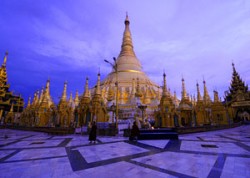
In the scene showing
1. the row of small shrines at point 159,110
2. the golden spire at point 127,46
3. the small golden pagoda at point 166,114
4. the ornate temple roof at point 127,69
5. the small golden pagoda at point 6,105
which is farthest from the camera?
the golden spire at point 127,46

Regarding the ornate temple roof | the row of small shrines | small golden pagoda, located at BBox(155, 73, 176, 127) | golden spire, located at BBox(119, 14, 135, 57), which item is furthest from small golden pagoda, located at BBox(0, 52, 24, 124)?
small golden pagoda, located at BBox(155, 73, 176, 127)

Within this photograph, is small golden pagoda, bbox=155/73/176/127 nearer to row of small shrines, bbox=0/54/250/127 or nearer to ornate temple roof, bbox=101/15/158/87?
row of small shrines, bbox=0/54/250/127

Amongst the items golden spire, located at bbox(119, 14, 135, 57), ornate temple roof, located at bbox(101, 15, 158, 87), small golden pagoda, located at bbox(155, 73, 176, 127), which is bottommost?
small golden pagoda, located at bbox(155, 73, 176, 127)

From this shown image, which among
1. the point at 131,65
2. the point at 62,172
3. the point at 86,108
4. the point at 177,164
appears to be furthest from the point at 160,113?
the point at 131,65

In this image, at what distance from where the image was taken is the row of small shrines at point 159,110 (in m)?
20.3

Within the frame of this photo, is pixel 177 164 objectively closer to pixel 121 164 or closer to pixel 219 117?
pixel 121 164

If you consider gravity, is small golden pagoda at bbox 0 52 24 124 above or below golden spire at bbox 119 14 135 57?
below

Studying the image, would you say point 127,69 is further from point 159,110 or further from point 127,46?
point 159,110

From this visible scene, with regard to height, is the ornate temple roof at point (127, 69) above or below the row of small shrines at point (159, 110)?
above

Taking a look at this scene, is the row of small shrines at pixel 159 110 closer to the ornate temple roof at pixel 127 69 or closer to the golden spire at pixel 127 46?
the ornate temple roof at pixel 127 69

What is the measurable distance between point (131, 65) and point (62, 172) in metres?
38.9

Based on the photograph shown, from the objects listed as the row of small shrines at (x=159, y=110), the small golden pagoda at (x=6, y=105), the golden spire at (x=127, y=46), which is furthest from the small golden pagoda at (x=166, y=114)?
the small golden pagoda at (x=6, y=105)

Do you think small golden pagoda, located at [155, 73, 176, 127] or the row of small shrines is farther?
the row of small shrines

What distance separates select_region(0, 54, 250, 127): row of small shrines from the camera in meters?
20.3
